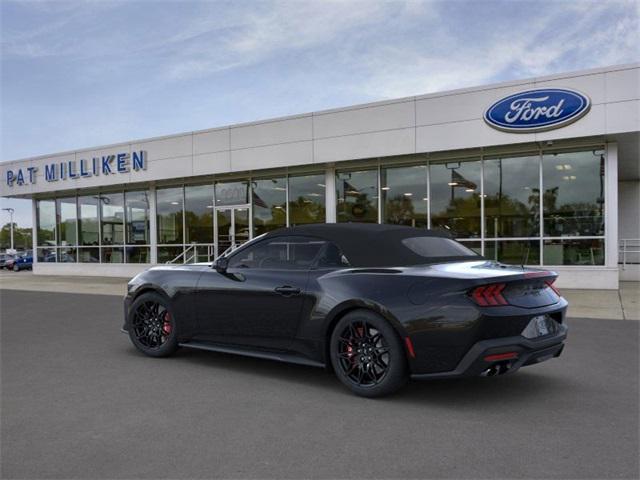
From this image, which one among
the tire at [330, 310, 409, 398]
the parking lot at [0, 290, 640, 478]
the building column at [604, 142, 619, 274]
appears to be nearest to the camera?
the parking lot at [0, 290, 640, 478]

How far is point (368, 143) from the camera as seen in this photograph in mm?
15312

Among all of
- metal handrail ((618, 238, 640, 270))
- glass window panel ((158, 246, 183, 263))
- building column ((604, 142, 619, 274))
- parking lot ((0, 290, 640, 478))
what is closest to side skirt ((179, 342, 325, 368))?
parking lot ((0, 290, 640, 478))

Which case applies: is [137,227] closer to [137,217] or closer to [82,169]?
[137,217]

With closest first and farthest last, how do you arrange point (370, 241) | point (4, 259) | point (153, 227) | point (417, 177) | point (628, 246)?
point (370, 241), point (417, 177), point (628, 246), point (153, 227), point (4, 259)

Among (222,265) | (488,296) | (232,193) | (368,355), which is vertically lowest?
(368,355)

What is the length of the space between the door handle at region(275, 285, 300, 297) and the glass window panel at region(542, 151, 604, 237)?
1066cm

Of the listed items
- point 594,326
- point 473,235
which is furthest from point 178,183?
point 594,326

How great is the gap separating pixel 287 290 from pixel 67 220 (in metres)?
21.5

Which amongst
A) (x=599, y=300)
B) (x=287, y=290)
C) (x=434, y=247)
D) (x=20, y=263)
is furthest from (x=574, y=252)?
(x=20, y=263)

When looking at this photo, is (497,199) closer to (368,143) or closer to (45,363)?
(368,143)

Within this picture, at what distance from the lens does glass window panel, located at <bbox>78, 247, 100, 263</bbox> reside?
22.7 meters

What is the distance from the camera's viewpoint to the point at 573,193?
44.9 ft

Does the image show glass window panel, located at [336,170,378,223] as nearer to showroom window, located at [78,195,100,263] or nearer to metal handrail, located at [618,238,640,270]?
metal handrail, located at [618,238,640,270]

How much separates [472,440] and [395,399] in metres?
1.00
